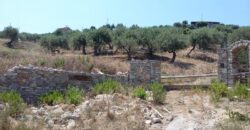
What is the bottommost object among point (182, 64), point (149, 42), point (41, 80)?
point (182, 64)

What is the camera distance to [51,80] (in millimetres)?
13742

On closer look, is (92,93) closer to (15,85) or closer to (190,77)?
(15,85)

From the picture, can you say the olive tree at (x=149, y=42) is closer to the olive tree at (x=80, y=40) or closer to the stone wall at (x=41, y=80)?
the olive tree at (x=80, y=40)

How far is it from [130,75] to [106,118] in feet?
20.2

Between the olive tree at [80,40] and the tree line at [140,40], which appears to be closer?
the tree line at [140,40]

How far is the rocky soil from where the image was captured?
8.87 m

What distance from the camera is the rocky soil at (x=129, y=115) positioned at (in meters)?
8.87

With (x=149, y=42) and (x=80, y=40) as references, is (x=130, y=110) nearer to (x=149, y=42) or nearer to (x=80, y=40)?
(x=149, y=42)

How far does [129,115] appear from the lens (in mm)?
9758

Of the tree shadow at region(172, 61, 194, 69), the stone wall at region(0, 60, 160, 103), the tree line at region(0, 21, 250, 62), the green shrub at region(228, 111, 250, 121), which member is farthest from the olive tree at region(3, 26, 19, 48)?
the green shrub at region(228, 111, 250, 121)

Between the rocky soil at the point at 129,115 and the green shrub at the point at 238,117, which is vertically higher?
the green shrub at the point at 238,117

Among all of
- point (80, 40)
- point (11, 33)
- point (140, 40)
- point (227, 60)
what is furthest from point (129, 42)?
point (227, 60)

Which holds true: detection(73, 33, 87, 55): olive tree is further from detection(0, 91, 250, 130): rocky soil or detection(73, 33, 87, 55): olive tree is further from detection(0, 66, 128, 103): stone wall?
detection(0, 91, 250, 130): rocky soil

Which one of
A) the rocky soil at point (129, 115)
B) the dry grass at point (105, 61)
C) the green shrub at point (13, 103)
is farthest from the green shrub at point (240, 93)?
the dry grass at point (105, 61)
